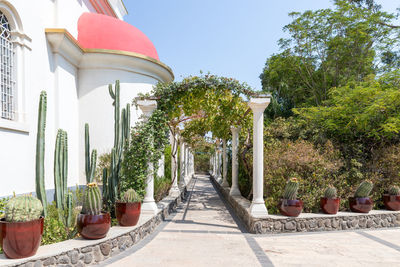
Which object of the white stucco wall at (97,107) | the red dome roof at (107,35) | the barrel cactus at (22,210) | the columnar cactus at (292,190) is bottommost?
the columnar cactus at (292,190)

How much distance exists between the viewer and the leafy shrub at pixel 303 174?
7.23 metres

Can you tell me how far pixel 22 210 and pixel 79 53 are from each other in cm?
726

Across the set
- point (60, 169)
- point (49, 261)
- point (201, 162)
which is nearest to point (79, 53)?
point (60, 169)

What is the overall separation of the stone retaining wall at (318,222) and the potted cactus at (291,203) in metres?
0.14

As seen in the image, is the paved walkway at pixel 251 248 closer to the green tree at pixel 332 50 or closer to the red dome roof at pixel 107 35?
the red dome roof at pixel 107 35

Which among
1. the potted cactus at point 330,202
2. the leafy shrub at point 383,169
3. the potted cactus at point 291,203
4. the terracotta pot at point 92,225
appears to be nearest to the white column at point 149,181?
the terracotta pot at point 92,225

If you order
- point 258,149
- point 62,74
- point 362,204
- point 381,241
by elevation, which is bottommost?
point 381,241

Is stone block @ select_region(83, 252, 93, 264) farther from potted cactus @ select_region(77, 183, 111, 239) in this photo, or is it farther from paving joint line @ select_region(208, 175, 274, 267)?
paving joint line @ select_region(208, 175, 274, 267)

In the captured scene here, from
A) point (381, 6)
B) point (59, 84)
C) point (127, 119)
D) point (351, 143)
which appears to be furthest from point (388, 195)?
point (381, 6)

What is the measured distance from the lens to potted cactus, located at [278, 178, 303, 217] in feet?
20.8

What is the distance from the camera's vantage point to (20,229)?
354 centimetres

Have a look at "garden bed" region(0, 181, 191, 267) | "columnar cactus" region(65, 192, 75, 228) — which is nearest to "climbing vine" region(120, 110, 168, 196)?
"garden bed" region(0, 181, 191, 267)

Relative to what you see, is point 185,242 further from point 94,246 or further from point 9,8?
point 9,8

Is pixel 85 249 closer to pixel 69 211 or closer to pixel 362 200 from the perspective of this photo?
pixel 69 211
